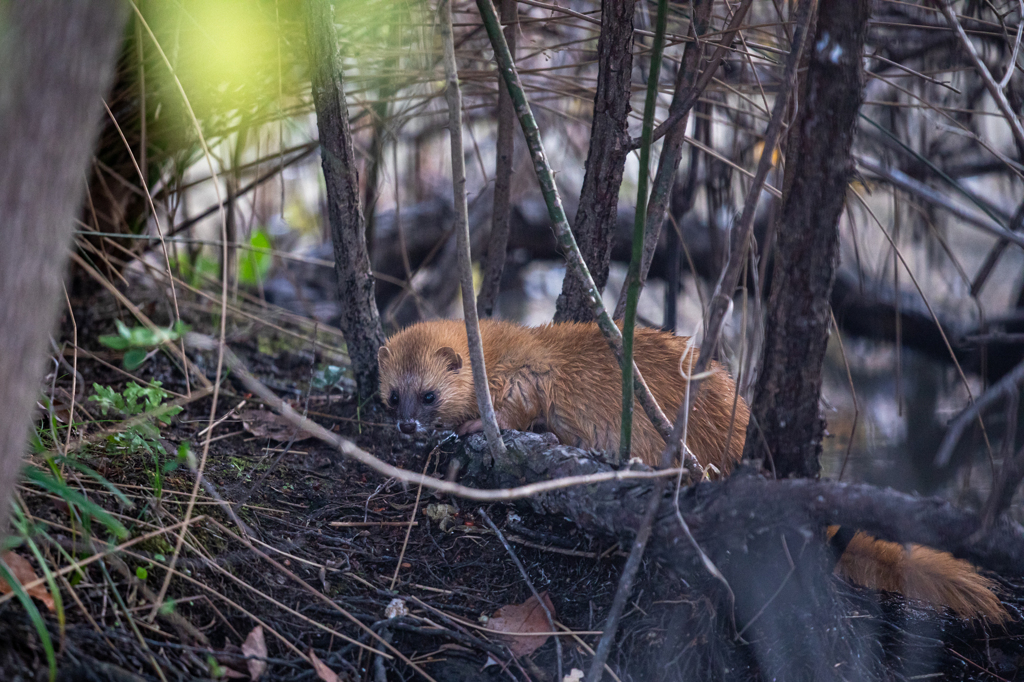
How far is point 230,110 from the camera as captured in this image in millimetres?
3869

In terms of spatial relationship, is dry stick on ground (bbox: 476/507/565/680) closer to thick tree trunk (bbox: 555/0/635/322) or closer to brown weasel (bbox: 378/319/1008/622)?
brown weasel (bbox: 378/319/1008/622)

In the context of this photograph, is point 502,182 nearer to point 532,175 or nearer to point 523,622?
point 523,622

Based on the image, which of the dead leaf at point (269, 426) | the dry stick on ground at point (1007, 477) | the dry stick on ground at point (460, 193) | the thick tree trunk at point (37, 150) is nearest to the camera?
the thick tree trunk at point (37, 150)

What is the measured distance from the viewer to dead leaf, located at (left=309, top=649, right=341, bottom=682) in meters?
1.95

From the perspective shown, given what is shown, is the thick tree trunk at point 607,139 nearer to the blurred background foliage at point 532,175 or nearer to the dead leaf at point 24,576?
the blurred background foliage at point 532,175

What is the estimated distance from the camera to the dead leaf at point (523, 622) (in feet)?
7.32

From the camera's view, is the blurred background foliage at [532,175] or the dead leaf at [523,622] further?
the blurred background foliage at [532,175]

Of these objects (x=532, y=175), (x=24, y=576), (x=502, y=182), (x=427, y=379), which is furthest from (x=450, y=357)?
(x=532, y=175)

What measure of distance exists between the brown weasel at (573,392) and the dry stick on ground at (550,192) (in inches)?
12.3

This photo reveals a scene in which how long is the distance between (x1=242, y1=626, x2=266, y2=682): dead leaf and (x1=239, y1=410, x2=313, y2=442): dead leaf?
4.21 feet

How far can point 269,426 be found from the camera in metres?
3.41

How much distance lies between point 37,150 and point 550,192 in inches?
56.6

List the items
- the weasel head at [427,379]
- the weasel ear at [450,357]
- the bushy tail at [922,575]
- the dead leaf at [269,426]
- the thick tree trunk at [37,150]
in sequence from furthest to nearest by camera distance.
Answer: the weasel ear at [450,357] < the weasel head at [427,379] < the dead leaf at [269,426] < the bushy tail at [922,575] < the thick tree trunk at [37,150]

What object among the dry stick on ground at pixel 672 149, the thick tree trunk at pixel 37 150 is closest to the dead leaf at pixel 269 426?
the dry stick on ground at pixel 672 149
